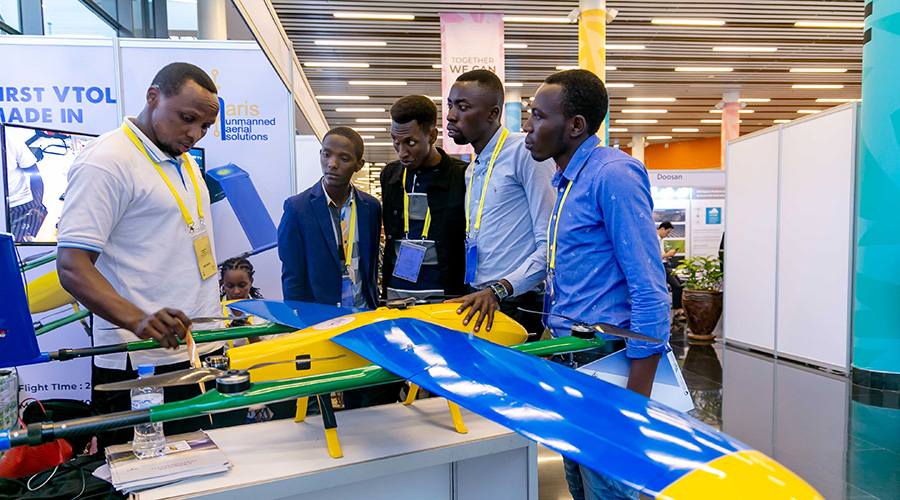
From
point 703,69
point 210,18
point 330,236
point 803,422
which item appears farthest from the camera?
point 703,69

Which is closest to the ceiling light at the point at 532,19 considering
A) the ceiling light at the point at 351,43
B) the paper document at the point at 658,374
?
the ceiling light at the point at 351,43

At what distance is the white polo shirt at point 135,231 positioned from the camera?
1.73 meters

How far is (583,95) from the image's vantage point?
1.74m

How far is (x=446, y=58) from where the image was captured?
906 cm

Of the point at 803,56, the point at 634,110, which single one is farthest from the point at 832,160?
the point at 634,110

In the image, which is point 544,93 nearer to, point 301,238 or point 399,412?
point 399,412

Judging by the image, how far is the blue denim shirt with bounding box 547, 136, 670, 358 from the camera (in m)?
1.54

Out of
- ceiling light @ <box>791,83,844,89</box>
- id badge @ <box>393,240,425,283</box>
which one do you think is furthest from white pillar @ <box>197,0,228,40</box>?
ceiling light @ <box>791,83,844,89</box>

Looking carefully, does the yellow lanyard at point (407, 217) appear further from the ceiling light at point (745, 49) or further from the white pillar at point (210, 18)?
the ceiling light at point (745, 49)

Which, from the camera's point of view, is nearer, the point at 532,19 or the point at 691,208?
the point at 532,19

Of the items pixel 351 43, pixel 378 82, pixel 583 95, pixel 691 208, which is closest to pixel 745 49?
pixel 691 208

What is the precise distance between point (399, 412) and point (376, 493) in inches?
11.7

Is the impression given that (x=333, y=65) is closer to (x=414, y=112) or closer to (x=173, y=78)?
(x=414, y=112)

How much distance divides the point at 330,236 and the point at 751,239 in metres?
5.99
